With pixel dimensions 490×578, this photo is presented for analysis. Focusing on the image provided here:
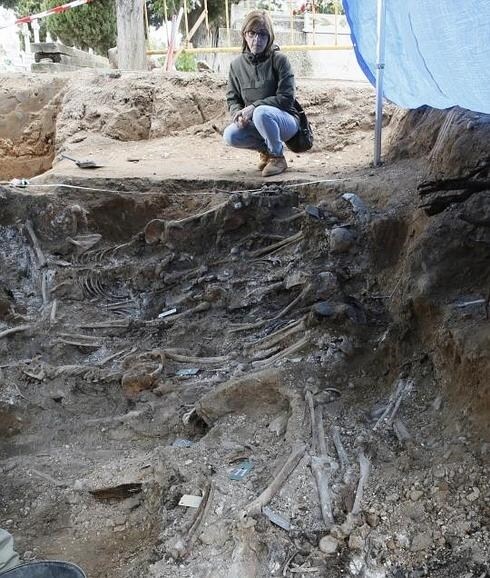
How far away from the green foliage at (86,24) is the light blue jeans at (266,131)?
31.8ft

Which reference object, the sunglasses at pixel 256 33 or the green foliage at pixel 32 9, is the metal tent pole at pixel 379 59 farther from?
the green foliage at pixel 32 9

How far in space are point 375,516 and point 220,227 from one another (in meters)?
3.19

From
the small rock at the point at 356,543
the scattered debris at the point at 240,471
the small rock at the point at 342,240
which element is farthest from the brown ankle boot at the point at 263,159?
the small rock at the point at 356,543

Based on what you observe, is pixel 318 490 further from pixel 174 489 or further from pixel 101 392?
pixel 101 392

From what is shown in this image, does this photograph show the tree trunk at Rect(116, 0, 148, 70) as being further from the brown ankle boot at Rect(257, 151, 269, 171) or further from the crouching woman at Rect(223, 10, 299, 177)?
the brown ankle boot at Rect(257, 151, 269, 171)

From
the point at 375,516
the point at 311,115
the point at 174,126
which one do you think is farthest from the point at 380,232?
the point at 174,126

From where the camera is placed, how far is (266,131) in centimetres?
529

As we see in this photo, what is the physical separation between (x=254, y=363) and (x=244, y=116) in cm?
281

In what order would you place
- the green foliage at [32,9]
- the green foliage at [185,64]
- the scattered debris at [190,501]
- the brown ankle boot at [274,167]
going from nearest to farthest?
the scattered debris at [190,501], the brown ankle boot at [274,167], the green foliage at [185,64], the green foliage at [32,9]

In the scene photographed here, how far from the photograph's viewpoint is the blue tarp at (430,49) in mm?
3178

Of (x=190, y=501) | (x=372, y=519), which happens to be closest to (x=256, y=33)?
(x=190, y=501)

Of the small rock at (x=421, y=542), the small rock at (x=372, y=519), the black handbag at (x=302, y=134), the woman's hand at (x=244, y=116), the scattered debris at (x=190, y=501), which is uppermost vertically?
the woman's hand at (x=244, y=116)

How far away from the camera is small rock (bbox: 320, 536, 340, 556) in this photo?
80.7 inches

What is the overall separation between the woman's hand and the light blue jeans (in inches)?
2.1
